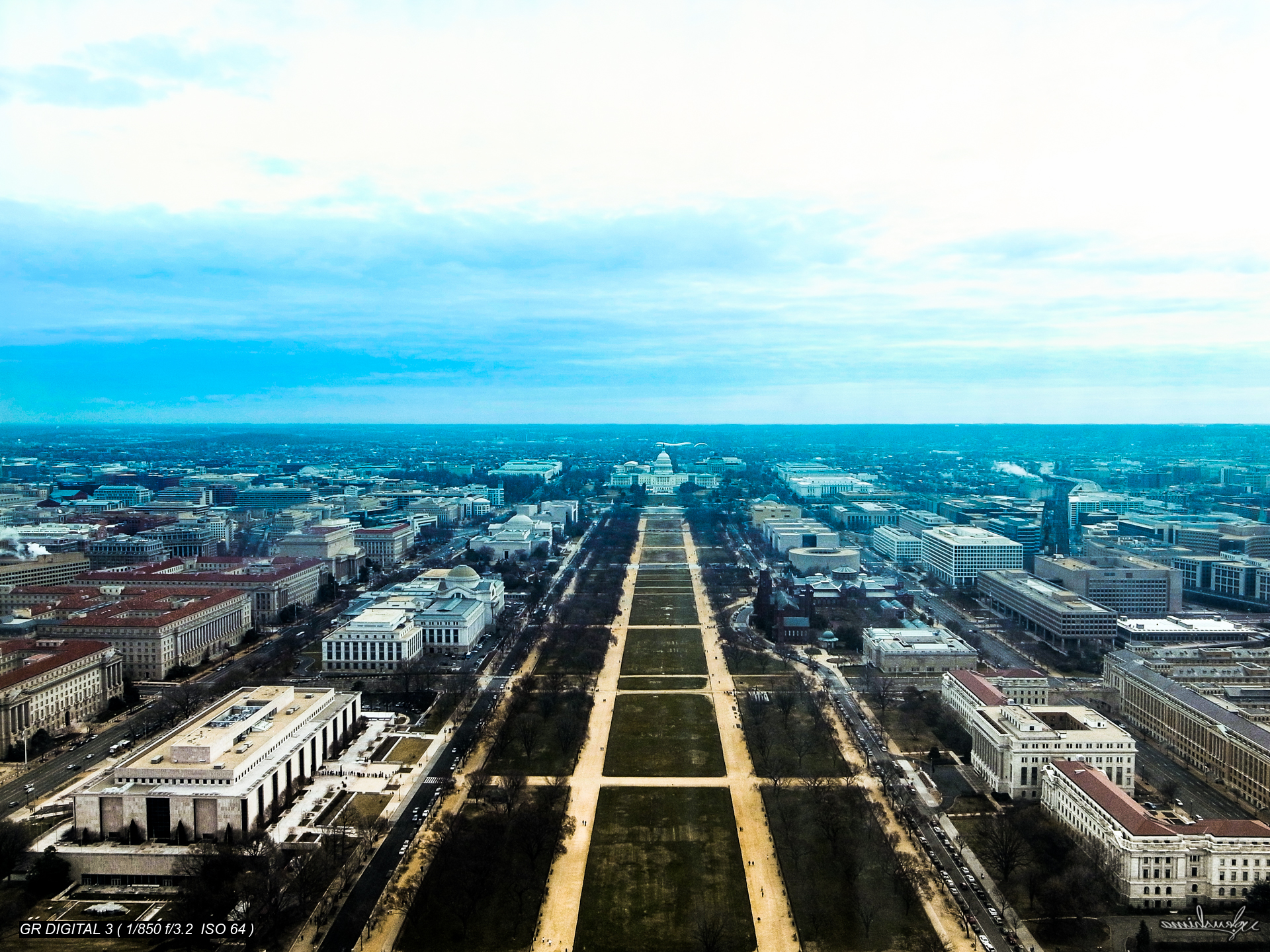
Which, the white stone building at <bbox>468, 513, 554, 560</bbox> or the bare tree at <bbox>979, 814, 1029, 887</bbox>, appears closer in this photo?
the bare tree at <bbox>979, 814, 1029, 887</bbox>

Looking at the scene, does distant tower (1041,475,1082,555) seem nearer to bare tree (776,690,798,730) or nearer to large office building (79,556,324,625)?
bare tree (776,690,798,730)

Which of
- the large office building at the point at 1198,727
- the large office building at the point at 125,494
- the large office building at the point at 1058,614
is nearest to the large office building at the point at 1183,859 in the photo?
the large office building at the point at 1198,727

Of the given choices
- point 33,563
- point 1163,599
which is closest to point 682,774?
point 1163,599

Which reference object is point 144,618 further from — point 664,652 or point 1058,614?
point 1058,614

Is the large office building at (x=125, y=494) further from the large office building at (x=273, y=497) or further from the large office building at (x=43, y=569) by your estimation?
the large office building at (x=43, y=569)

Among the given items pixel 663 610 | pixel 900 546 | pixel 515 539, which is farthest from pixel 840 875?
pixel 515 539

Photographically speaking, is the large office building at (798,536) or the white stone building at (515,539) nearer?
the large office building at (798,536)

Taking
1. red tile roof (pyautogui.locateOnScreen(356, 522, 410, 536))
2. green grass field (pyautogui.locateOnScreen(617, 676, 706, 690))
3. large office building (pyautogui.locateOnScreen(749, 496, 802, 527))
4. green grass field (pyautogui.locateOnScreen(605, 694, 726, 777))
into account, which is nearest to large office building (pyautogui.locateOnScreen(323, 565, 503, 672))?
green grass field (pyautogui.locateOnScreen(617, 676, 706, 690))
